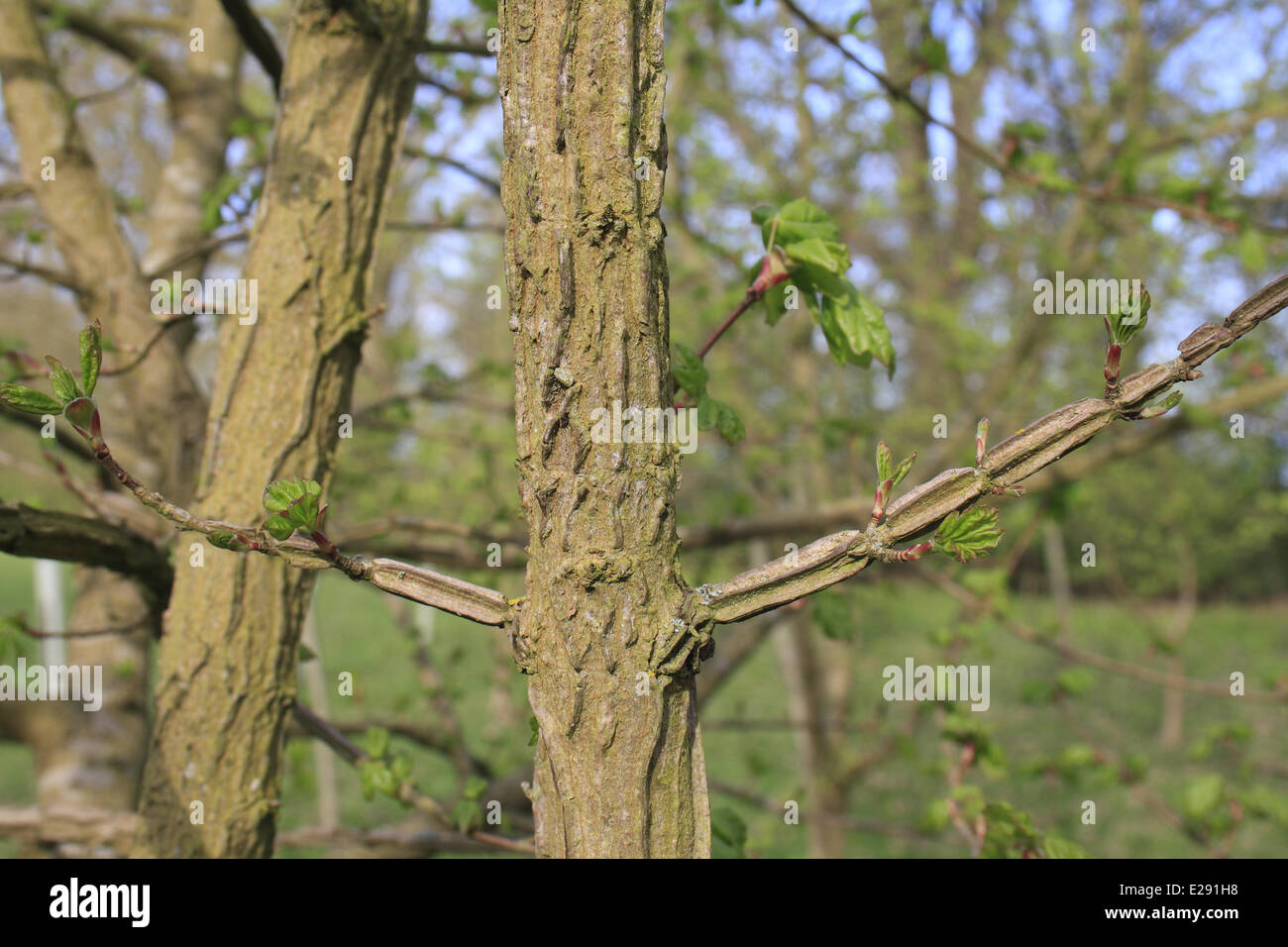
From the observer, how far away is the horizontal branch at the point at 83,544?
51.2 inches

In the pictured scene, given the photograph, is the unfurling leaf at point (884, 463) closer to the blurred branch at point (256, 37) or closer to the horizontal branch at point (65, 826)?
the blurred branch at point (256, 37)

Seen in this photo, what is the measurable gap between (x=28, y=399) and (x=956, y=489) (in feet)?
3.41

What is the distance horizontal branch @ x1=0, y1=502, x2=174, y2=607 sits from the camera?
130 cm

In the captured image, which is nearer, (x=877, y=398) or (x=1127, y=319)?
(x=1127, y=319)

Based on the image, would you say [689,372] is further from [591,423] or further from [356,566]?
[356,566]

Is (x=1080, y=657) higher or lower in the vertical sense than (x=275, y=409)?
lower

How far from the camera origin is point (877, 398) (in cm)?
704

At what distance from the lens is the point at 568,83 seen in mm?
981

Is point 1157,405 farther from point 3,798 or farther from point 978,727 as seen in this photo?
point 3,798

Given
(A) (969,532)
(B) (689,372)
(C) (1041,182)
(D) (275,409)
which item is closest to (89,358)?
(D) (275,409)

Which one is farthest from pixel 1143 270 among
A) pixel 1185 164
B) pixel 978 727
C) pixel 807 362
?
pixel 978 727

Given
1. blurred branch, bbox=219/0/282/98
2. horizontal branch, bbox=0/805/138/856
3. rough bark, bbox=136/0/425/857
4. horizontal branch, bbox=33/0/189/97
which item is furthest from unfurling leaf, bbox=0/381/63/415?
horizontal branch, bbox=33/0/189/97

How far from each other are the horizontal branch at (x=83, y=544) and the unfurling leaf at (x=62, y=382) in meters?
0.38
